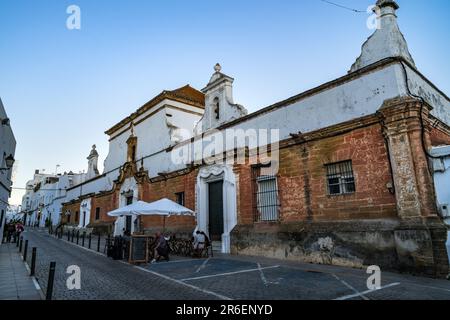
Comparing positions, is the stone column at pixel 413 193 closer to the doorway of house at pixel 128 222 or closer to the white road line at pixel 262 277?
the white road line at pixel 262 277

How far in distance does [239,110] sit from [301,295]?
9817 mm

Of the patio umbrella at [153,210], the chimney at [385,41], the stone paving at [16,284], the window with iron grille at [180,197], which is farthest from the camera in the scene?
the window with iron grille at [180,197]

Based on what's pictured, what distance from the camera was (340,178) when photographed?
941cm

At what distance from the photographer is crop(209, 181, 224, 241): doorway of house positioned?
1379cm

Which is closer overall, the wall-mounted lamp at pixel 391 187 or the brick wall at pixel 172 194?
the wall-mounted lamp at pixel 391 187

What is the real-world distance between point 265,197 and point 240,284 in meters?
5.65

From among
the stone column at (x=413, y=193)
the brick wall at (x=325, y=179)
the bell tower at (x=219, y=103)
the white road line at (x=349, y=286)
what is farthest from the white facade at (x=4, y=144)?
the stone column at (x=413, y=193)

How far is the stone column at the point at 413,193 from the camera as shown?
6.91 m

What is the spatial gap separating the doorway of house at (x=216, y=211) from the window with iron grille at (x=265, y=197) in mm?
2359

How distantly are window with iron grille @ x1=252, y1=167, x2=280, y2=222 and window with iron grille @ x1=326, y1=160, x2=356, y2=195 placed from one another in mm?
2213

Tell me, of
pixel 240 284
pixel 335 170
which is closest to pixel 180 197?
pixel 335 170

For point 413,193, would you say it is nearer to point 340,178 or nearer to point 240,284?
point 340,178
